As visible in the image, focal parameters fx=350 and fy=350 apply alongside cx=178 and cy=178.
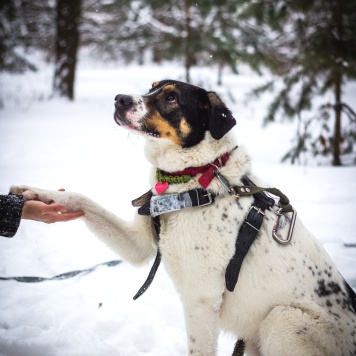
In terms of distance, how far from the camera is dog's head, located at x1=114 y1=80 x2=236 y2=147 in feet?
7.86

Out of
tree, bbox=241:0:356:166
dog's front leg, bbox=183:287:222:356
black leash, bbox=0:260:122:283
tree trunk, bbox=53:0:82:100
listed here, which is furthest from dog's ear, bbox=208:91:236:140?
tree trunk, bbox=53:0:82:100

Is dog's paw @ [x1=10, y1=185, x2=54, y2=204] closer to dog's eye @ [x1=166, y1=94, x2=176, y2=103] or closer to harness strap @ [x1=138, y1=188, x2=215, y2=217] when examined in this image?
harness strap @ [x1=138, y1=188, x2=215, y2=217]

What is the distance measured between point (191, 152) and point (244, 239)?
68cm

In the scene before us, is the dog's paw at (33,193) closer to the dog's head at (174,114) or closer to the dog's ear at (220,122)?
the dog's head at (174,114)

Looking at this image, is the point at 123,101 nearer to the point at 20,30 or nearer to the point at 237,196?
the point at 237,196

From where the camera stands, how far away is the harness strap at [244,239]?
206 cm

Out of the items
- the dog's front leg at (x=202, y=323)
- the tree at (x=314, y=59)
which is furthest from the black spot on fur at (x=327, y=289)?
the tree at (x=314, y=59)

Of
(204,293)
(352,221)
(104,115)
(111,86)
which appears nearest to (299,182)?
(352,221)

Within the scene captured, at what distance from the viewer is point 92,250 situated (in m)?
4.11

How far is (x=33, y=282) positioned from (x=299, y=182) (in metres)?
4.86

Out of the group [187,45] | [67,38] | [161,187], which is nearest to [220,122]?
[161,187]

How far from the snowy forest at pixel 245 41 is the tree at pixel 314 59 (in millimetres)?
23

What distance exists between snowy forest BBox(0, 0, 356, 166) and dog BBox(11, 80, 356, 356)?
6711mm

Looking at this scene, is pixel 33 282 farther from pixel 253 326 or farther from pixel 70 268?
pixel 253 326
